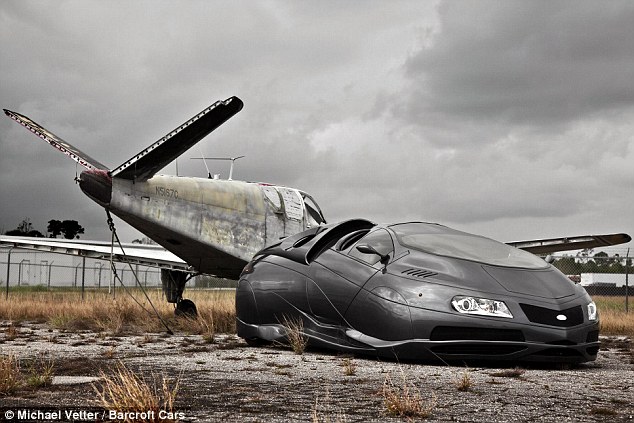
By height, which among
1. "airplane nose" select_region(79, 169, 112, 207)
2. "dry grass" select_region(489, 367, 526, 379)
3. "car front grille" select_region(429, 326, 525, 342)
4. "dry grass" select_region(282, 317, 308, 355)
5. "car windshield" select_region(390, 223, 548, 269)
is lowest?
"dry grass" select_region(489, 367, 526, 379)

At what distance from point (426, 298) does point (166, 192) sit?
783 cm

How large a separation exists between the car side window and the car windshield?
0.41 feet

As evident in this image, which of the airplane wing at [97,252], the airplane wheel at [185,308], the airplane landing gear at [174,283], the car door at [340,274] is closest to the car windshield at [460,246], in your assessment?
the car door at [340,274]

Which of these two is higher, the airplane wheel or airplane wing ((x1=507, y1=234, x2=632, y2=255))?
airplane wing ((x1=507, y1=234, x2=632, y2=255))

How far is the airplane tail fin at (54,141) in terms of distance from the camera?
11680mm

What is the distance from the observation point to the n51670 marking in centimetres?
1329

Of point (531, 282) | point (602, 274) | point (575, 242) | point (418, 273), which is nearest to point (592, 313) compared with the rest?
point (531, 282)

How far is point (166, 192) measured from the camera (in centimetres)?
1345

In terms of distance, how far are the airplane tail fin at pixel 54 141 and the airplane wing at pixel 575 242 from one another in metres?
9.33

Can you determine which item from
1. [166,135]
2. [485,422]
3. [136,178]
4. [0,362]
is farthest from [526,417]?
[136,178]

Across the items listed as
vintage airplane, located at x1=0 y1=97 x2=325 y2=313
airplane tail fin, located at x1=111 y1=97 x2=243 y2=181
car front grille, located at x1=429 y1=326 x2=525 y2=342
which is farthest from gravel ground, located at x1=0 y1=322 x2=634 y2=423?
vintage airplane, located at x1=0 y1=97 x2=325 y2=313

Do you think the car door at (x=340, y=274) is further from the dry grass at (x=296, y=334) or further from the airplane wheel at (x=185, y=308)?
the airplane wheel at (x=185, y=308)

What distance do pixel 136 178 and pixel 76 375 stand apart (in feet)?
25.5

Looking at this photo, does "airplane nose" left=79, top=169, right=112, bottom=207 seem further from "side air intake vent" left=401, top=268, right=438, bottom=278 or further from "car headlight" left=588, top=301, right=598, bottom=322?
"car headlight" left=588, top=301, right=598, bottom=322
